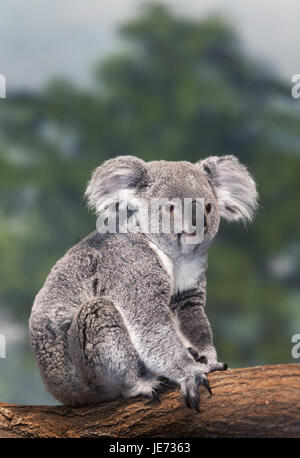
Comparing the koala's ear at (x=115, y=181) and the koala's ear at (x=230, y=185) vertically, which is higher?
the koala's ear at (x=230, y=185)

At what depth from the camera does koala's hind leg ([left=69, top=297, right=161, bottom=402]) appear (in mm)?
2406

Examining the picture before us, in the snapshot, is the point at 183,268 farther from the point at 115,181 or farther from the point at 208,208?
the point at 115,181

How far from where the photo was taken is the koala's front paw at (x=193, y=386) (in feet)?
7.52

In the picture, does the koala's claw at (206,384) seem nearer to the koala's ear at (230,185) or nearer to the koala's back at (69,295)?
the koala's back at (69,295)

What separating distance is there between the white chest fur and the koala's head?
1.4 inches

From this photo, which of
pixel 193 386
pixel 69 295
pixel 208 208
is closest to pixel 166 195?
pixel 208 208

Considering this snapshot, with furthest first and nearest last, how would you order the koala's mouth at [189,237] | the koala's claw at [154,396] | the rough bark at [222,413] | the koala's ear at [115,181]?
the koala's ear at [115,181] → the koala's mouth at [189,237] → the koala's claw at [154,396] → the rough bark at [222,413]

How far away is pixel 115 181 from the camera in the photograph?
265 centimetres

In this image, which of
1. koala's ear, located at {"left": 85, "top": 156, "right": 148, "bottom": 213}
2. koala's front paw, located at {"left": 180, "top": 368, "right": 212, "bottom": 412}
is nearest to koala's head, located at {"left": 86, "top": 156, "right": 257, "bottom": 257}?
koala's ear, located at {"left": 85, "top": 156, "right": 148, "bottom": 213}

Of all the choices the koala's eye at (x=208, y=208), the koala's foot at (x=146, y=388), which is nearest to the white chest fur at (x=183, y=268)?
the koala's eye at (x=208, y=208)

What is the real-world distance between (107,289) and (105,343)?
236 mm

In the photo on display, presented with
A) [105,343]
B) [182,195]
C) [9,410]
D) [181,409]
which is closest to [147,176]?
[182,195]

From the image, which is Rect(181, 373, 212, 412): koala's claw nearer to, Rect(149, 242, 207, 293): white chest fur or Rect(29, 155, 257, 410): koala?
Rect(29, 155, 257, 410): koala

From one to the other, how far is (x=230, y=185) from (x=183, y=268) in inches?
19.1
